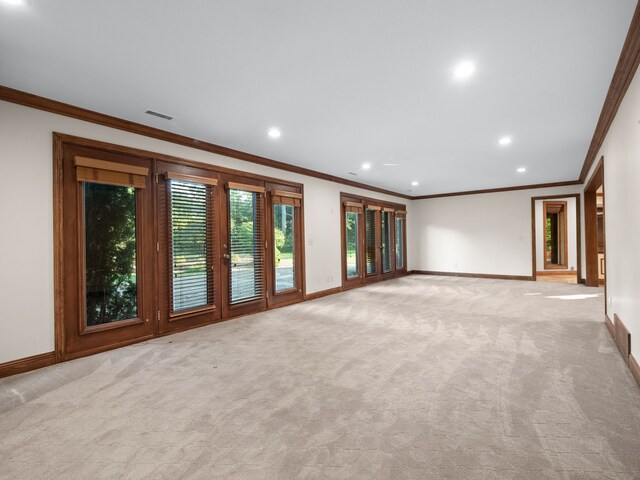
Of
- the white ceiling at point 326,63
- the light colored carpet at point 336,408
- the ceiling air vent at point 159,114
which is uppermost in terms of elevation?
the ceiling air vent at point 159,114

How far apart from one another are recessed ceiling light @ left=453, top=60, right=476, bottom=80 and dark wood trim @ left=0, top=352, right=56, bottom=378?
4.40 meters

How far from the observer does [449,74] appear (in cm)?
281

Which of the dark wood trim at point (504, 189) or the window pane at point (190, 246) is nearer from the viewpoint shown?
the window pane at point (190, 246)

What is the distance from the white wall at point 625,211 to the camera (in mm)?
2643

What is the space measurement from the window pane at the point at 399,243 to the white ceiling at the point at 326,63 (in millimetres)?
5394

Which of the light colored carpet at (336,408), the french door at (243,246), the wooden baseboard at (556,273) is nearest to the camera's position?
the light colored carpet at (336,408)

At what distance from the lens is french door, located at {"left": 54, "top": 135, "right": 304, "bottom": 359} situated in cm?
337

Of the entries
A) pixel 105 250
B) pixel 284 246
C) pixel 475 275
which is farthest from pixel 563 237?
pixel 105 250

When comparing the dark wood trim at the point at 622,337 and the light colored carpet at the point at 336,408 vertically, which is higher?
the dark wood trim at the point at 622,337

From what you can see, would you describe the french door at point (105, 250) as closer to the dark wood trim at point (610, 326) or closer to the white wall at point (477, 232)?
the dark wood trim at point (610, 326)

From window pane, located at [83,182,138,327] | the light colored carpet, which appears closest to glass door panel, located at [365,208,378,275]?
the light colored carpet

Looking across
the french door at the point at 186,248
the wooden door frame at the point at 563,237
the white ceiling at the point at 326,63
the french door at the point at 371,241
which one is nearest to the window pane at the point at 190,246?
the french door at the point at 186,248

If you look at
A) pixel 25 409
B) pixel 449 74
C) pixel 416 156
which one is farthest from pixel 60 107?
pixel 416 156

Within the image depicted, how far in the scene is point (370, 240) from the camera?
8.53 meters
